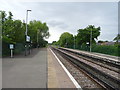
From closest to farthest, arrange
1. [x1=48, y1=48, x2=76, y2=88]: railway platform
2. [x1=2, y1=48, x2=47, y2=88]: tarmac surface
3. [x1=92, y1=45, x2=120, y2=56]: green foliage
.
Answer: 1. [x1=2, y1=48, x2=47, y2=88]: tarmac surface
2. [x1=48, y1=48, x2=76, y2=88]: railway platform
3. [x1=92, y1=45, x2=120, y2=56]: green foliage

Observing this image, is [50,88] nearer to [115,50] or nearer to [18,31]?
[18,31]

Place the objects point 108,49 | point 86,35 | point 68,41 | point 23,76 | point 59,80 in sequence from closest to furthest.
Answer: point 59,80, point 23,76, point 108,49, point 86,35, point 68,41

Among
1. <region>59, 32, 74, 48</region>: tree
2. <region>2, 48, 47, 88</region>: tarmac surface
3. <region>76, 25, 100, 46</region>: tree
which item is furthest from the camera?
<region>59, 32, 74, 48</region>: tree

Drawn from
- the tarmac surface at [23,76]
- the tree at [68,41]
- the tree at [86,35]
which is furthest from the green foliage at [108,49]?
the tree at [68,41]

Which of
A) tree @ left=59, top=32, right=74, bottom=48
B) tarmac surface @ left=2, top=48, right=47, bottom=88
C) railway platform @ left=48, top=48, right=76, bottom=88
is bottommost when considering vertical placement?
railway platform @ left=48, top=48, right=76, bottom=88

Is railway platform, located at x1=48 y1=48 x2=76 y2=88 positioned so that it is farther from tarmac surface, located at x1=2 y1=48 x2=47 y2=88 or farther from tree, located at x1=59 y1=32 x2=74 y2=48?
tree, located at x1=59 y1=32 x2=74 y2=48

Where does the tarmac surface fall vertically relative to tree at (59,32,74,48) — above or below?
below

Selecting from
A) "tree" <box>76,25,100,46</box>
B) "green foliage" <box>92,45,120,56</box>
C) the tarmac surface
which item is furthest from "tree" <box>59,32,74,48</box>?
the tarmac surface

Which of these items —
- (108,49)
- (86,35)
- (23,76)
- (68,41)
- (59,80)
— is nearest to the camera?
(59,80)

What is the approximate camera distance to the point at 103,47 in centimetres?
3675

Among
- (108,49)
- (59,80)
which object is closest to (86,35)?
(108,49)

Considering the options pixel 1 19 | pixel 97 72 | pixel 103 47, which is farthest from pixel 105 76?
pixel 103 47

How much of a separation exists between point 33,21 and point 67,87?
71.0m

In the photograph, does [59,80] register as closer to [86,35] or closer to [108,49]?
[108,49]
